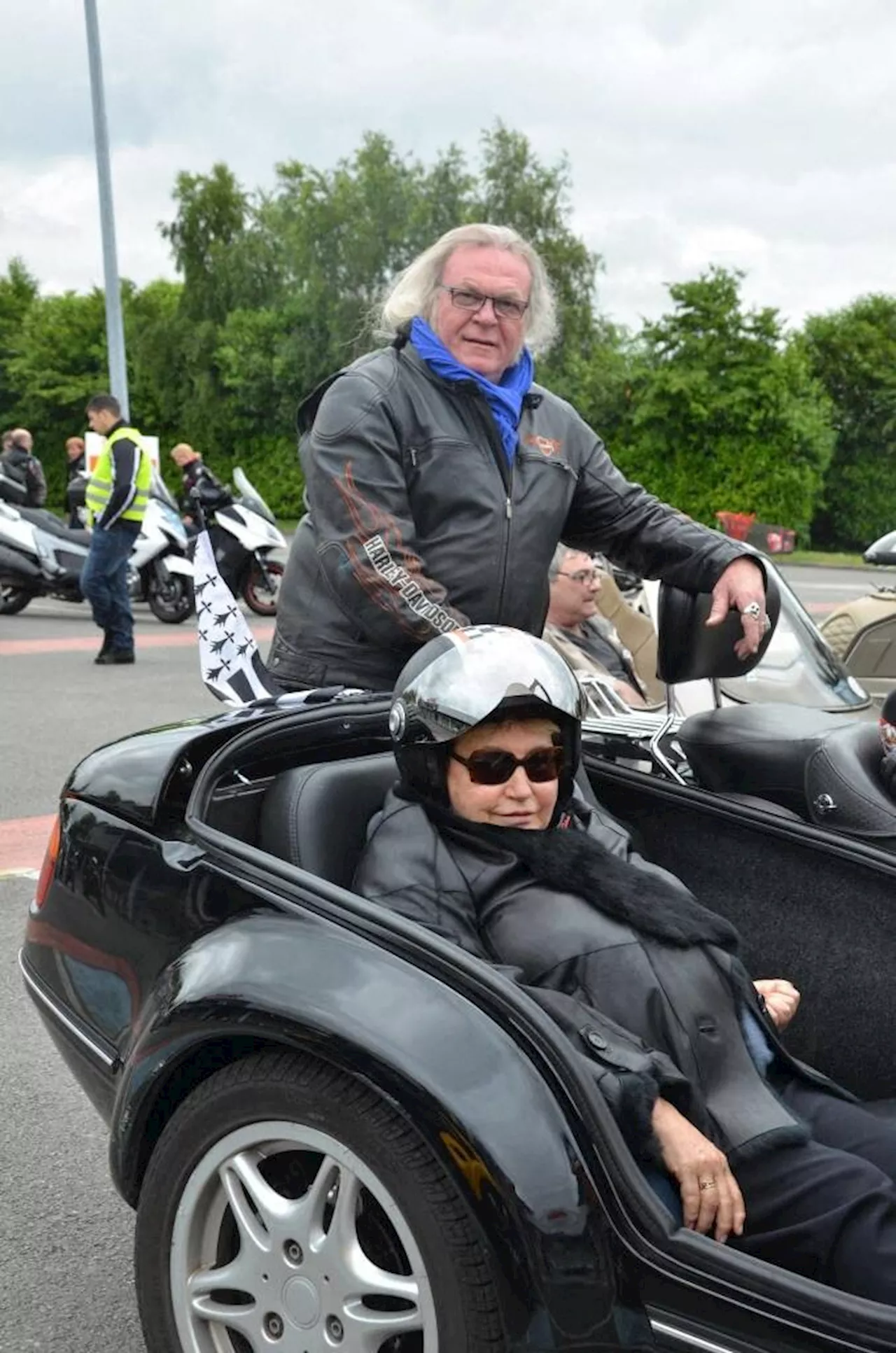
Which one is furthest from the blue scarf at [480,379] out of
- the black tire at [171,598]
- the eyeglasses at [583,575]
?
the black tire at [171,598]

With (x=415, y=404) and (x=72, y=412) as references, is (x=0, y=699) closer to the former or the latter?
(x=415, y=404)

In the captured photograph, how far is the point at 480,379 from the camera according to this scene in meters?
3.07

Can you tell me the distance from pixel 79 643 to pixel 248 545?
186 centimetres

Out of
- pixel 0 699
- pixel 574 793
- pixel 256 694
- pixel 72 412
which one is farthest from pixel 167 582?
pixel 72 412

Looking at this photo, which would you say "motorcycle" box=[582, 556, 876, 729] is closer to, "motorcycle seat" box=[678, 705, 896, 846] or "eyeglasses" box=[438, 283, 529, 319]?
"motorcycle seat" box=[678, 705, 896, 846]

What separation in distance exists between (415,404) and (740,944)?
132 centimetres

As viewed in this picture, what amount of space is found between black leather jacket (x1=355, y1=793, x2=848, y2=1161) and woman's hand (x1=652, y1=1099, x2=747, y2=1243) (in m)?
0.08

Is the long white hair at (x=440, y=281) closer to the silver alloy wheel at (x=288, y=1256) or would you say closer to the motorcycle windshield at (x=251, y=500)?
the silver alloy wheel at (x=288, y=1256)

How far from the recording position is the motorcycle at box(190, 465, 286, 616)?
12.9 meters

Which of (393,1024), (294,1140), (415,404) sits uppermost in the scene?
(415,404)

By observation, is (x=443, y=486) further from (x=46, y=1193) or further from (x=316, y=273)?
(x=316, y=273)

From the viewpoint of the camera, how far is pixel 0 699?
8969 mm

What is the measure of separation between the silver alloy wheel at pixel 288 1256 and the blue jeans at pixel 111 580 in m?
8.82

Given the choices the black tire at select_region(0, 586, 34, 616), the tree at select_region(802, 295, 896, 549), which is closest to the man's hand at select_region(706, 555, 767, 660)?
the black tire at select_region(0, 586, 34, 616)
